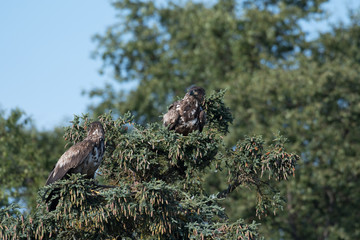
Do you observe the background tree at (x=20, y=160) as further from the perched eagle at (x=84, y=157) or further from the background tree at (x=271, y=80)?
the perched eagle at (x=84, y=157)

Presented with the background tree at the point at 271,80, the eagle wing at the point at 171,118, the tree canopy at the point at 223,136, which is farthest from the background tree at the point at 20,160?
the eagle wing at the point at 171,118

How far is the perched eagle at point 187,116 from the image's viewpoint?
8812 millimetres

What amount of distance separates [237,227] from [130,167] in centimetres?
174

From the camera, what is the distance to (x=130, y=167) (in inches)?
307

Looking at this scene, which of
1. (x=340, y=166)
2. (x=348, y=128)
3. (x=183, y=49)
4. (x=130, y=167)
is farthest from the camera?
(x=183, y=49)

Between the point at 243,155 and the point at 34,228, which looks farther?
the point at 243,155

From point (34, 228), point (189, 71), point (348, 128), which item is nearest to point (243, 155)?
point (34, 228)

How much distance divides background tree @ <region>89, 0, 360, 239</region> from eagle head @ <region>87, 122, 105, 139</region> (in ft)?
27.8

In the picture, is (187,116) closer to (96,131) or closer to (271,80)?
(96,131)

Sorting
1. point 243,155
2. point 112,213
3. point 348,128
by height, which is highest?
point 348,128

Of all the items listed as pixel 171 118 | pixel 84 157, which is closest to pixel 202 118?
pixel 171 118

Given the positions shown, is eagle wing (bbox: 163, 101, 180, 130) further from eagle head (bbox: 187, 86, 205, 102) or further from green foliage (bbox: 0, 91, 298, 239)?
green foliage (bbox: 0, 91, 298, 239)

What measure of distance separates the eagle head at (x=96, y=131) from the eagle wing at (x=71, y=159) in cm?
12

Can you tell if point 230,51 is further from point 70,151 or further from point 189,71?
point 70,151
